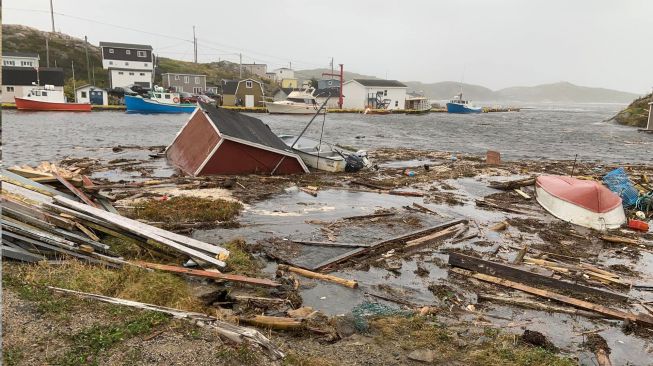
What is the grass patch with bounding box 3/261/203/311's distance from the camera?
6.75m

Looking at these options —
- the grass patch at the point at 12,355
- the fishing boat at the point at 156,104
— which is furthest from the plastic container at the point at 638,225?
Answer: the fishing boat at the point at 156,104

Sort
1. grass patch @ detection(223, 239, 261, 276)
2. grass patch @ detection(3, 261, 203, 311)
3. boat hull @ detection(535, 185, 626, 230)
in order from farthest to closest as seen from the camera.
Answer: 1. boat hull @ detection(535, 185, 626, 230)
2. grass patch @ detection(223, 239, 261, 276)
3. grass patch @ detection(3, 261, 203, 311)

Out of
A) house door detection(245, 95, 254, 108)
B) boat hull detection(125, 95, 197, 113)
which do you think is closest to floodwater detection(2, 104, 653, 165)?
boat hull detection(125, 95, 197, 113)

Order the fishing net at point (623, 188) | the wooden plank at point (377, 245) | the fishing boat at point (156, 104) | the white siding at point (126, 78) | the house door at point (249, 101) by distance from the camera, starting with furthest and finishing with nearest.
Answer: the white siding at point (126, 78) → the house door at point (249, 101) → the fishing boat at point (156, 104) → the fishing net at point (623, 188) → the wooden plank at point (377, 245)

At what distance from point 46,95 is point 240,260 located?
203 ft

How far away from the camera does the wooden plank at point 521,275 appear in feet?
31.6

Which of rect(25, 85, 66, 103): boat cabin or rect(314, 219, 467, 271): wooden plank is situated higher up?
rect(25, 85, 66, 103): boat cabin

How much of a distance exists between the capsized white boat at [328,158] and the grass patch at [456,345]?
15.9 m

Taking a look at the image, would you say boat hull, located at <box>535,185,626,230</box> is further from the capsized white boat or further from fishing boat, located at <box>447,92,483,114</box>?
fishing boat, located at <box>447,92,483,114</box>

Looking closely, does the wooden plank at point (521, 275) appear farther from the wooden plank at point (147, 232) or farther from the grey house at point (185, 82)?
the grey house at point (185, 82)

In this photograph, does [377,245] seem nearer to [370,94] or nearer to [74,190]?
[74,190]

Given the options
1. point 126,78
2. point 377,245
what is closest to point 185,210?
point 377,245

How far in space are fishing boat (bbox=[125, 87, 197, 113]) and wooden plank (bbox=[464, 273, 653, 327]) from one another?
2359 inches

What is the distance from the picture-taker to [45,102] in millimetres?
58719
